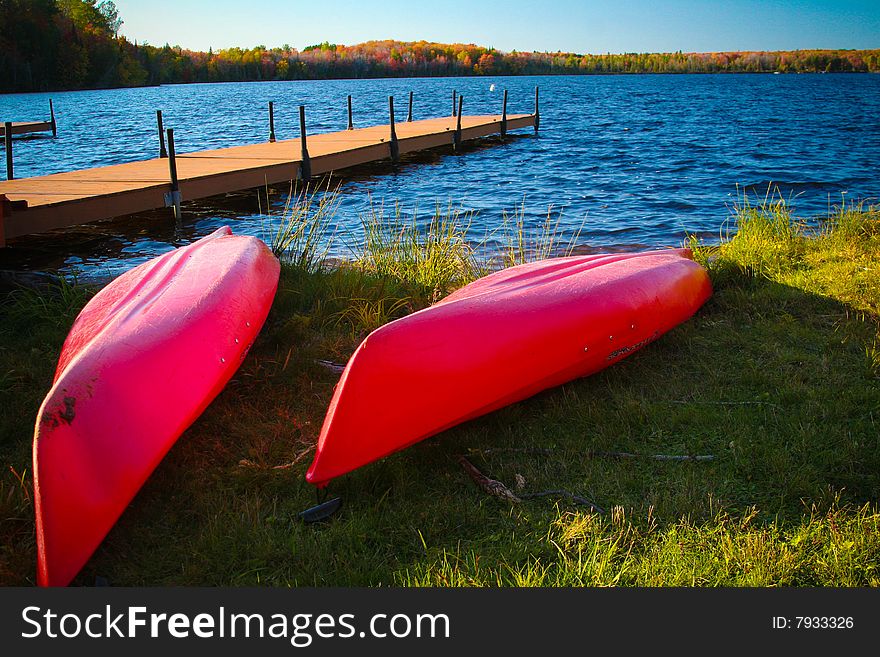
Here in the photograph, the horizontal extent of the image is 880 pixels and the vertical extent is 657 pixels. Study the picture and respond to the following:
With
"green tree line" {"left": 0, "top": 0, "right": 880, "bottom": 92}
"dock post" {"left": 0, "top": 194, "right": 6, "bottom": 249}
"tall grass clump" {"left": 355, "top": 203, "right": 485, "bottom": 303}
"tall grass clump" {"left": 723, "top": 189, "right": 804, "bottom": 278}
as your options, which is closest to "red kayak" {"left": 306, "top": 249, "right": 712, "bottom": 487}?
"tall grass clump" {"left": 355, "top": 203, "right": 485, "bottom": 303}

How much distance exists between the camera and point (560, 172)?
55.2 ft

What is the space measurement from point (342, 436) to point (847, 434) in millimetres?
2030

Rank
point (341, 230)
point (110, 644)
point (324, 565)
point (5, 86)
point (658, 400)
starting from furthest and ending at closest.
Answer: point (5, 86)
point (341, 230)
point (658, 400)
point (324, 565)
point (110, 644)

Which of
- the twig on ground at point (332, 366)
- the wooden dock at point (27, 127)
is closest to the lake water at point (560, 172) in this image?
the wooden dock at point (27, 127)

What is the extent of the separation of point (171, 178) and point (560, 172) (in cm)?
923

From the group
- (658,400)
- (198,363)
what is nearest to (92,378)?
(198,363)

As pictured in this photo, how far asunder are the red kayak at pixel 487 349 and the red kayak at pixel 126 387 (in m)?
0.67

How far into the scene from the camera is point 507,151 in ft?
68.5

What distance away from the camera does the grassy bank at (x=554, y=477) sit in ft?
7.75

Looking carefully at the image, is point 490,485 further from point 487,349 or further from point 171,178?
point 171,178

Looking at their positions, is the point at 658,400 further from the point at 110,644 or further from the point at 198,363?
the point at 110,644

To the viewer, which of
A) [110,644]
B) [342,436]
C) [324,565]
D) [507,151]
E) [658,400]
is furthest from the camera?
[507,151]

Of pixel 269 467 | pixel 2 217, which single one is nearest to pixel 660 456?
pixel 269 467

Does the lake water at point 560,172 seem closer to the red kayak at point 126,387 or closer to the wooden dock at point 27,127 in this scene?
the wooden dock at point 27,127
